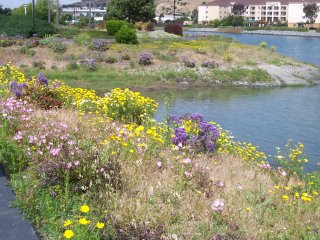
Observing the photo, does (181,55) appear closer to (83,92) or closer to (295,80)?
(295,80)

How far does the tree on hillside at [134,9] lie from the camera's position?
205 ft

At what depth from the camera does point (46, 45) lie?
35094 millimetres

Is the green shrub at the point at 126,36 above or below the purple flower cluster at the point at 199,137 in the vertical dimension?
above

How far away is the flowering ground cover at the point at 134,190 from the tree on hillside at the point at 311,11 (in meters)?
173

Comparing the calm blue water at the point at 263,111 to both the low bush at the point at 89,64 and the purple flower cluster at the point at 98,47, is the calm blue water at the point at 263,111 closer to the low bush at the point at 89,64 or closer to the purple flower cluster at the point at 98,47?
the low bush at the point at 89,64

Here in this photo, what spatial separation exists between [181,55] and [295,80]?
7.83 m

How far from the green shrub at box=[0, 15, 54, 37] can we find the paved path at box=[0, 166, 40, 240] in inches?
1401

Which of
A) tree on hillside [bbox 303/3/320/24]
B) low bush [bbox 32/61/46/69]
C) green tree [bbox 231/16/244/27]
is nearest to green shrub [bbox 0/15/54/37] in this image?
low bush [bbox 32/61/46/69]

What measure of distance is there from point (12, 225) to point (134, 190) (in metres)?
1.31

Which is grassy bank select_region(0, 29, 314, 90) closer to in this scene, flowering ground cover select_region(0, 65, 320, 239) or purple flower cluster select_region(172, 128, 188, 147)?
→ purple flower cluster select_region(172, 128, 188, 147)

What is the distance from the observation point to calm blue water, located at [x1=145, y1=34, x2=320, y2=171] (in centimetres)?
1592

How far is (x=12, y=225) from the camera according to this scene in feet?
16.5

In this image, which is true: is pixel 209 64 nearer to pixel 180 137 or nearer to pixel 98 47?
pixel 98 47

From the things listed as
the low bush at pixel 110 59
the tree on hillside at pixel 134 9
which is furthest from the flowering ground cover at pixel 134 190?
the tree on hillside at pixel 134 9
